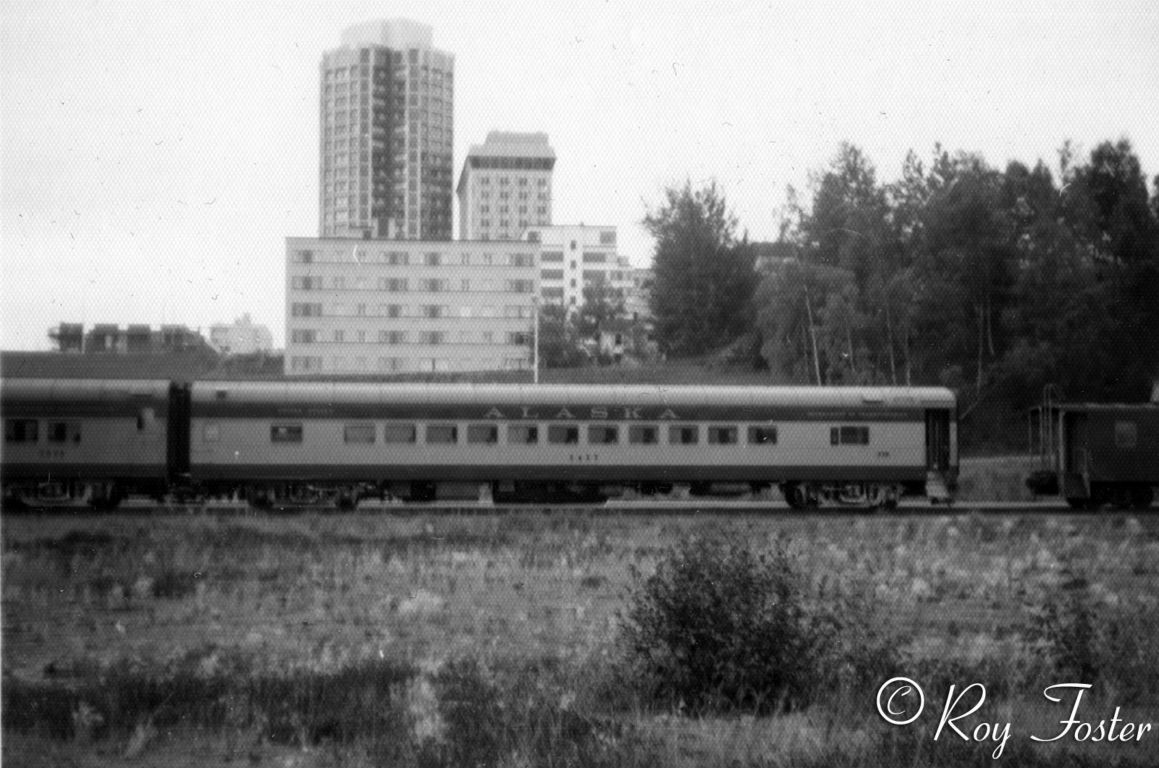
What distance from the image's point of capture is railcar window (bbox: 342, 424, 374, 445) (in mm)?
31594

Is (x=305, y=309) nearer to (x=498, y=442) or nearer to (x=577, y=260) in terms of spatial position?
(x=498, y=442)

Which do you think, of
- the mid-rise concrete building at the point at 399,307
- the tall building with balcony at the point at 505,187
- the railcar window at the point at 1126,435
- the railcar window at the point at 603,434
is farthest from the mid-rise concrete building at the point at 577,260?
the railcar window at the point at 1126,435

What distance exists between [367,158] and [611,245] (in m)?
33.3

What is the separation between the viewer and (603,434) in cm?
3212

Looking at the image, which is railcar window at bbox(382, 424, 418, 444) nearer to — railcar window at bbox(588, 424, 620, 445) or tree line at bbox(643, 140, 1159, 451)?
railcar window at bbox(588, 424, 620, 445)

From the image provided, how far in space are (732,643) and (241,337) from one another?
80.5 feet

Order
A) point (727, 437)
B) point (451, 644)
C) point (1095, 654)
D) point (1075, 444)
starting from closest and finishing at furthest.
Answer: point (1095, 654) < point (451, 644) < point (727, 437) < point (1075, 444)

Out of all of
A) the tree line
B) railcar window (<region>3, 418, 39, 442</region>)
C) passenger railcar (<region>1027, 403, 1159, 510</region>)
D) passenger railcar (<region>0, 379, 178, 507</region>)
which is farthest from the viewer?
the tree line

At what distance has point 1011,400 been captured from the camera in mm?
47188

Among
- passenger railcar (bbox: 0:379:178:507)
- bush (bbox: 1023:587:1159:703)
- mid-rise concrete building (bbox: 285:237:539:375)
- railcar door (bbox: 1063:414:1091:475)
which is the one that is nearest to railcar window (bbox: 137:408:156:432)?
passenger railcar (bbox: 0:379:178:507)

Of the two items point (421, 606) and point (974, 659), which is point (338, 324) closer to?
point (421, 606)

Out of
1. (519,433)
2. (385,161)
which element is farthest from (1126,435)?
(385,161)

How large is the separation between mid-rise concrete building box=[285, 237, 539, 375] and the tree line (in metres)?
12.1

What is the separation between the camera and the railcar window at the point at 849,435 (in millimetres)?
32406
